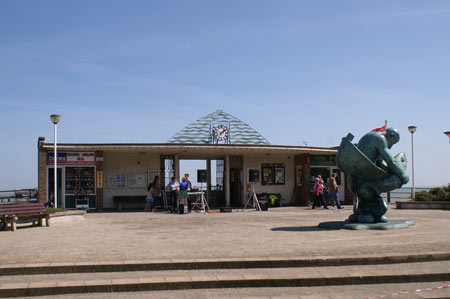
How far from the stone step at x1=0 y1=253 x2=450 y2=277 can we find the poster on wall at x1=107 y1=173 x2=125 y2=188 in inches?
561

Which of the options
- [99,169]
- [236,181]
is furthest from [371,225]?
[236,181]

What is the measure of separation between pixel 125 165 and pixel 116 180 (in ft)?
2.63

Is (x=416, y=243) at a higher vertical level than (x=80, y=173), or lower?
lower

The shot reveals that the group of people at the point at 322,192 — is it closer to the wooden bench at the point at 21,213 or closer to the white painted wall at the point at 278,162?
the white painted wall at the point at 278,162

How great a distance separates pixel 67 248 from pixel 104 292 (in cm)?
251

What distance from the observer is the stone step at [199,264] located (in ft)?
23.0

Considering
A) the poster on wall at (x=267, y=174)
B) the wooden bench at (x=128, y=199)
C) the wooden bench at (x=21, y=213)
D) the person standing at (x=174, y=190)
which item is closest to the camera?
the wooden bench at (x=21, y=213)

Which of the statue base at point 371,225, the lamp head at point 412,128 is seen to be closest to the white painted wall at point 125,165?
the statue base at point 371,225

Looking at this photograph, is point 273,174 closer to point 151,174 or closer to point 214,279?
point 151,174

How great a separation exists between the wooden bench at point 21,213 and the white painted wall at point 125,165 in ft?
25.2

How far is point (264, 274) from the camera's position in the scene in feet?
22.4

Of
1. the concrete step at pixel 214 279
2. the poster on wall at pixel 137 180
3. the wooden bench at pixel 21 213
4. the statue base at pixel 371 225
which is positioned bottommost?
the concrete step at pixel 214 279

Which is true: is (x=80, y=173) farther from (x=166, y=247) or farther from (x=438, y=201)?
(x=438, y=201)

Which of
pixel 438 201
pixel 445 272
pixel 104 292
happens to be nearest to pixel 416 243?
pixel 445 272
